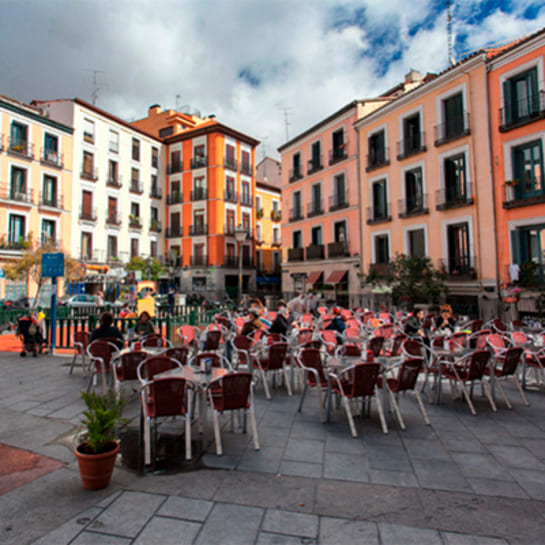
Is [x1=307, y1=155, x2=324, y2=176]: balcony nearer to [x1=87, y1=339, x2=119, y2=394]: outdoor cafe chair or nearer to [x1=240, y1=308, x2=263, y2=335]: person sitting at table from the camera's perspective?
[x1=240, y1=308, x2=263, y2=335]: person sitting at table

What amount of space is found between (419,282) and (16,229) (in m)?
26.3

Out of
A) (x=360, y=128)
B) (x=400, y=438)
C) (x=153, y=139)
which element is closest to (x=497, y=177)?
(x=360, y=128)

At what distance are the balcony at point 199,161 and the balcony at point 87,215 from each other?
10745mm

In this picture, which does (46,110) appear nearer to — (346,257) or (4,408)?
(346,257)

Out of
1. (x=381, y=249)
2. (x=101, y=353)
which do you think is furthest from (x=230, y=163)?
(x=101, y=353)

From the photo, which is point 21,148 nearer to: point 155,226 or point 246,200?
point 155,226

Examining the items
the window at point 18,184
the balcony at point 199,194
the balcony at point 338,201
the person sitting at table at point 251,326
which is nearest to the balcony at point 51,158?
the window at point 18,184

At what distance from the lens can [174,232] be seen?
38.3 m

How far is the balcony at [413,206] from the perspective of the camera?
19.8m

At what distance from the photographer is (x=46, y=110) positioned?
30328mm

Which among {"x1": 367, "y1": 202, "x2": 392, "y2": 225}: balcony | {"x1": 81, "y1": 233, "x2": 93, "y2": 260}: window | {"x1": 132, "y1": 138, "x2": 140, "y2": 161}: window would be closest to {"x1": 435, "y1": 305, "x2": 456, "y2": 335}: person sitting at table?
{"x1": 367, "y1": 202, "x2": 392, "y2": 225}: balcony

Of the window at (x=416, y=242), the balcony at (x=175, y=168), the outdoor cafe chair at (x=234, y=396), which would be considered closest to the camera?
the outdoor cafe chair at (x=234, y=396)

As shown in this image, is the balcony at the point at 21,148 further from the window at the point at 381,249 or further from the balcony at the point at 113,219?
the window at the point at 381,249

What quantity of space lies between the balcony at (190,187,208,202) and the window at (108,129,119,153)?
7.76 metres
